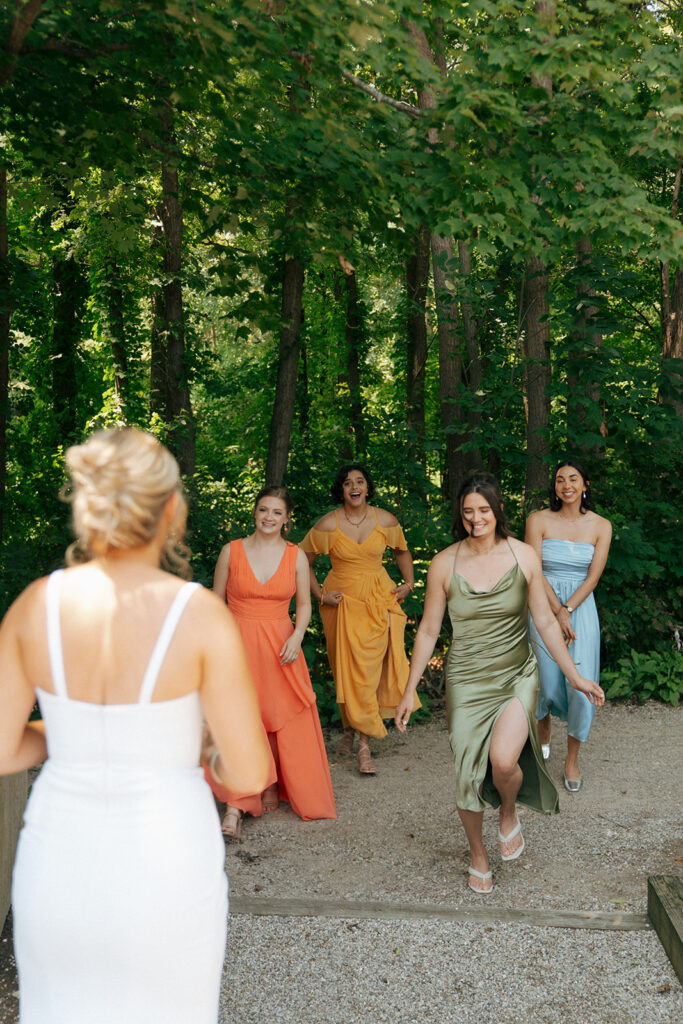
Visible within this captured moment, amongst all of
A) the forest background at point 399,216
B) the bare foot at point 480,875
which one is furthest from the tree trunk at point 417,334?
the bare foot at point 480,875

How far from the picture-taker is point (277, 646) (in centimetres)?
608

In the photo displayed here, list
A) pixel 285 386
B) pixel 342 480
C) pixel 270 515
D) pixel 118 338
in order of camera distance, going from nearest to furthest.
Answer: pixel 270 515
pixel 342 480
pixel 285 386
pixel 118 338

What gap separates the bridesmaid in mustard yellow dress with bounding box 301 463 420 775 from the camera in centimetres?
717

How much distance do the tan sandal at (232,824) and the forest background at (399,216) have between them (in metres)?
2.64

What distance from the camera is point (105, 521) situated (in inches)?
80.1

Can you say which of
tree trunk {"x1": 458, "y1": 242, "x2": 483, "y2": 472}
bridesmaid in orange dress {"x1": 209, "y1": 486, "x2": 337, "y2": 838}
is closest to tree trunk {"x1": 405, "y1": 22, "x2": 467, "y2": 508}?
tree trunk {"x1": 458, "y1": 242, "x2": 483, "y2": 472}

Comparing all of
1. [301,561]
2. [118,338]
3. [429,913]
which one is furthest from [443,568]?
[118,338]

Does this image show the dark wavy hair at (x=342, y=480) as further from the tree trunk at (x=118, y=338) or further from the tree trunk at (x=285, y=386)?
the tree trunk at (x=118, y=338)

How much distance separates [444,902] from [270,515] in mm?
2436

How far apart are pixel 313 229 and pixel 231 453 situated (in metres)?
16.4

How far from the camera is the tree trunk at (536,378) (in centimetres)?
995

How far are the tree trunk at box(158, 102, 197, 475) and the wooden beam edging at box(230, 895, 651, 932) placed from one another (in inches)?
324

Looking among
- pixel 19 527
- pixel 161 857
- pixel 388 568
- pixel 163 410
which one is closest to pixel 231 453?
pixel 163 410

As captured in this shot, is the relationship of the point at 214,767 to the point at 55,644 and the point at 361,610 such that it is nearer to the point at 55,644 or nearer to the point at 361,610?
the point at 55,644
